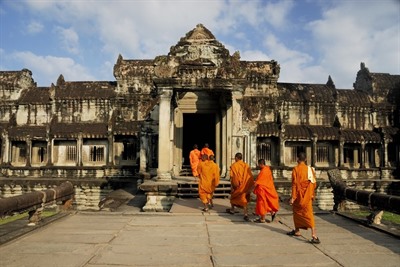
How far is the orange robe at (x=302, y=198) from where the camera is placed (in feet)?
19.0

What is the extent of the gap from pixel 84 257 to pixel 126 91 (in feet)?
65.0

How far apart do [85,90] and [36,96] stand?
3848 mm

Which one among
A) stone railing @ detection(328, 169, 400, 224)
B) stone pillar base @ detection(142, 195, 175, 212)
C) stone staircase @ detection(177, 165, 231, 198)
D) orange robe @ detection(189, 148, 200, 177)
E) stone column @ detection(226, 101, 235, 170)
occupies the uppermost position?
stone column @ detection(226, 101, 235, 170)

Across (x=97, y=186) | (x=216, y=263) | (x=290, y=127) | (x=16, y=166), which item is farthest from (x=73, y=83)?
(x=216, y=263)

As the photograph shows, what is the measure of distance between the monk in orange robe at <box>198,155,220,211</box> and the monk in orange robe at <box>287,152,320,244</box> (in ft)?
9.60

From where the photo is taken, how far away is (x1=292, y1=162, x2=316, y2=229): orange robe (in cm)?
580

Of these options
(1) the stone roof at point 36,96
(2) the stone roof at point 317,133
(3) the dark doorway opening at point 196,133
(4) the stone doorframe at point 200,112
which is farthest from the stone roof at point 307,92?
(1) the stone roof at point 36,96

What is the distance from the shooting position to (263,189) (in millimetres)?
7434

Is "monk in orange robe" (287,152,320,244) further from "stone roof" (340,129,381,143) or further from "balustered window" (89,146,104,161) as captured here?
"balustered window" (89,146,104,161)

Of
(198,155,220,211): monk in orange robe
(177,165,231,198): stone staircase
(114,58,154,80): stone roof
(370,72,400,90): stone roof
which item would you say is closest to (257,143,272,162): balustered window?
(114,58,154,80): stone roof

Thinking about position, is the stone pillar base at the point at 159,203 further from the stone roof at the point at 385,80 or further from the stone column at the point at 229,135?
the stone roof at the point at 385,80

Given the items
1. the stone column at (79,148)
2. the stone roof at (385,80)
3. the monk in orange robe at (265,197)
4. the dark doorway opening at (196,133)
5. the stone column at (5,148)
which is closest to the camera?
the monk in orange robe at (265,197)

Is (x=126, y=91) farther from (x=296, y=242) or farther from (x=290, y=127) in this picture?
(x=296, y=242)

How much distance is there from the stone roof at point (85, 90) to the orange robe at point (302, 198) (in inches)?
780
